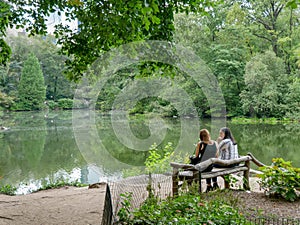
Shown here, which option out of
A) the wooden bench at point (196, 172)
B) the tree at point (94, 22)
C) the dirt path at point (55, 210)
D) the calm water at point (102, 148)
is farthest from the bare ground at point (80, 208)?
the calm water at point (102, 148)

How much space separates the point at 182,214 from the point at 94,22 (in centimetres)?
286

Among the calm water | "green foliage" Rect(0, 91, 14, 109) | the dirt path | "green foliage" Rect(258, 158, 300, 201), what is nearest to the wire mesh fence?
the dirt path

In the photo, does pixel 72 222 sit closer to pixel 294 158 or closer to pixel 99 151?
pixel 99 151

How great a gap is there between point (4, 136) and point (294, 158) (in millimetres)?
16626

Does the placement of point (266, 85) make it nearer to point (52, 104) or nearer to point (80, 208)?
point (80, 208)

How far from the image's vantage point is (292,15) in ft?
89.0

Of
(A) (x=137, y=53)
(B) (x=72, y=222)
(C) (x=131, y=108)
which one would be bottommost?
(B) (x=72, y=222)

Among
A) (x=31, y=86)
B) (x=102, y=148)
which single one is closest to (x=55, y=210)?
(x=102, y=148)

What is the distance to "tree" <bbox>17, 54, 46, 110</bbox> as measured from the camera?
3934cm

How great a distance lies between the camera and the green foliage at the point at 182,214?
8.89ft

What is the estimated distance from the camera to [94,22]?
4.46m

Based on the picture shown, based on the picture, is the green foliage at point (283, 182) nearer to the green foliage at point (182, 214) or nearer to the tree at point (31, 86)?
the green foliage at point (182, 214)

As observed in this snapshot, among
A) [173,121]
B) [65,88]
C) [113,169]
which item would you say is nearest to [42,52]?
[65,88]

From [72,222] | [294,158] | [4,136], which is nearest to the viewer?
[72,222]
